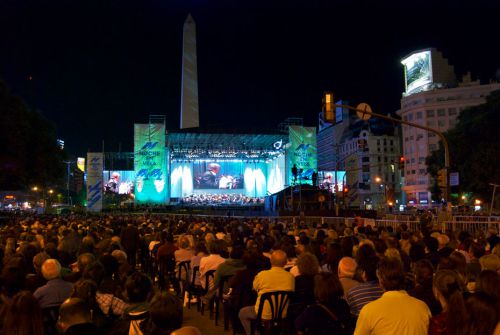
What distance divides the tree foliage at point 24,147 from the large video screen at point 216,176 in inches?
692

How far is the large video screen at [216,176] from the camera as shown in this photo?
5872cm

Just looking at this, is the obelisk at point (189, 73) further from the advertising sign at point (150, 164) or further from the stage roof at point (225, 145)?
the advertising sign at point (150, 164)

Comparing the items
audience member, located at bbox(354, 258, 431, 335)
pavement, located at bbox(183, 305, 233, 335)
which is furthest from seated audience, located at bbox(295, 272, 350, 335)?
pavement, located at bbox(183, 305, 233, 335)

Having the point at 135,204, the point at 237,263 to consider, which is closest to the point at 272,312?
the point at 237,263

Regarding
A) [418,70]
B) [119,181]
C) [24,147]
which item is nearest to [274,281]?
[24,147]

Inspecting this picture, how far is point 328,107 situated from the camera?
16.1 m

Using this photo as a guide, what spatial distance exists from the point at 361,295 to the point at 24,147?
35716 mm

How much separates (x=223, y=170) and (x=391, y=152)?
55.8m

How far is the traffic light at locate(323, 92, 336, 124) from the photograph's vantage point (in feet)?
52.6

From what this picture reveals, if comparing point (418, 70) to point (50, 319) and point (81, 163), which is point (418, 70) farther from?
point (50, 319)

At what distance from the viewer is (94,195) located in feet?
129

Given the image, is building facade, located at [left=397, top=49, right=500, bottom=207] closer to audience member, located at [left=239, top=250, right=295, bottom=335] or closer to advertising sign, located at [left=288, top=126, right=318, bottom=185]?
advertising sign, located at [left=288, top=126, right=318, bottom=185]

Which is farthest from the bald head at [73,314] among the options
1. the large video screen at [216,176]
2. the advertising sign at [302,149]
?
the large video screen at [216,176]

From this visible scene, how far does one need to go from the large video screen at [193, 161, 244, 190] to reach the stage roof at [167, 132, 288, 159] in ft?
5.19
